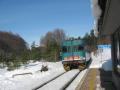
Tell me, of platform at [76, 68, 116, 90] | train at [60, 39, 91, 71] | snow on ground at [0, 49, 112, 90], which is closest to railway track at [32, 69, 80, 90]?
snow on ground at [0, 49, 112, 90]

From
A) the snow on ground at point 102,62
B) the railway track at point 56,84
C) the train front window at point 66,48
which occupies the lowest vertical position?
the railway track at point 56,84

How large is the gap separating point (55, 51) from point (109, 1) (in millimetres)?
60187

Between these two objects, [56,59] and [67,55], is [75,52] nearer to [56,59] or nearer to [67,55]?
[67,55]

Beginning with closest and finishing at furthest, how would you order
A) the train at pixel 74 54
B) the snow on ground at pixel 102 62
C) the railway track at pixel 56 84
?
the railway track at pixel 56 84 < the snow on ground at pixel 102 62 < the train at pixel 74 54

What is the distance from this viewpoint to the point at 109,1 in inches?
264

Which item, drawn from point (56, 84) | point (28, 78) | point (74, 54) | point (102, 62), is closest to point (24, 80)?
point (28, 78)

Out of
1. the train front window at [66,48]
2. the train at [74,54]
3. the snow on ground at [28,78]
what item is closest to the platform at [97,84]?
A: the snow on ground at [28,78]

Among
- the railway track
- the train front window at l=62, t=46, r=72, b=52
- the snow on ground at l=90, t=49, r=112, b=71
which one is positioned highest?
the train front window at l=62, t=46, r=72, b=52

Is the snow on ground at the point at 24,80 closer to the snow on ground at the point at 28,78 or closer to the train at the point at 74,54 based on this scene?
the snow on ground at the point at 28,78

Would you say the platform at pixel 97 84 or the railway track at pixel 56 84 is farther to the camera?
the railway track at pixel 56 84

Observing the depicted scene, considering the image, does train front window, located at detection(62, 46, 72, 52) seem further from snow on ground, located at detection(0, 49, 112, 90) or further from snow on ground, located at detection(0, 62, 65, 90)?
snow on ground, located at detection(0, 62, 65, 90)

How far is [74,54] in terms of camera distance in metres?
35.5

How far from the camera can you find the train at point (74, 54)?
35.3 metres

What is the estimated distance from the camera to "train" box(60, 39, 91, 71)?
35.3 m
